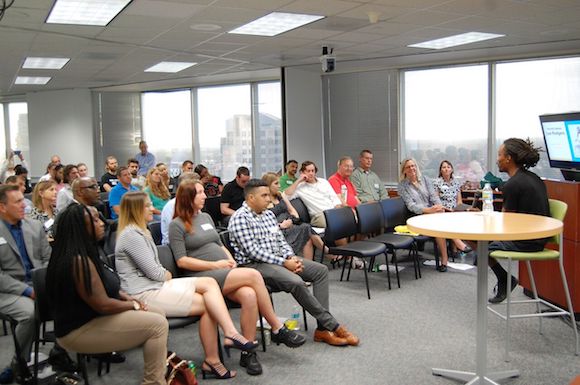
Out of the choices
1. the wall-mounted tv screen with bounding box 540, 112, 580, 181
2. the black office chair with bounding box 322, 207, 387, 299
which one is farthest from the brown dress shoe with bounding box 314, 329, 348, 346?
the wall-mounted tv screen with bounding box 540, 112, 580, 181

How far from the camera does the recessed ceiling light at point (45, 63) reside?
25.9 ft

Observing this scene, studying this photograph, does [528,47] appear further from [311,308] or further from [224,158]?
[224,158]

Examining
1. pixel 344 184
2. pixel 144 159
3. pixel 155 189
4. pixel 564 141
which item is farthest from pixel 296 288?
pixel 144 159

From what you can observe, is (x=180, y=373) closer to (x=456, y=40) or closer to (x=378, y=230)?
(x=378, y=230)

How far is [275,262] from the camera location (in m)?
4.04

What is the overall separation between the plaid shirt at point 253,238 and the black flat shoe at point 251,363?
76cm

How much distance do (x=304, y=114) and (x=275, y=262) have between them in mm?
6056

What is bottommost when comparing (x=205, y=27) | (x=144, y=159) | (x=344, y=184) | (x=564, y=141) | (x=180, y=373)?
(x=180, y=373)

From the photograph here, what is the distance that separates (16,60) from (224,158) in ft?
15.6

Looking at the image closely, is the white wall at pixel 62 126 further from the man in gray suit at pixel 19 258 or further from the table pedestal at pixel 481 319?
the table pedestal at pixel 481 319

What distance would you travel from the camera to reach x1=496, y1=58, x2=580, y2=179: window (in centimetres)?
791

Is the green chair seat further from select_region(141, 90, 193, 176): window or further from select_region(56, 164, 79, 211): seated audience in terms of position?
select_region(141, 90, 193, 176): window

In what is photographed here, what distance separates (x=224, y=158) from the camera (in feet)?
38.1

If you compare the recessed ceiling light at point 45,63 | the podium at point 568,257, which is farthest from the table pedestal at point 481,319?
the recessed ceiling light at point 45,63
